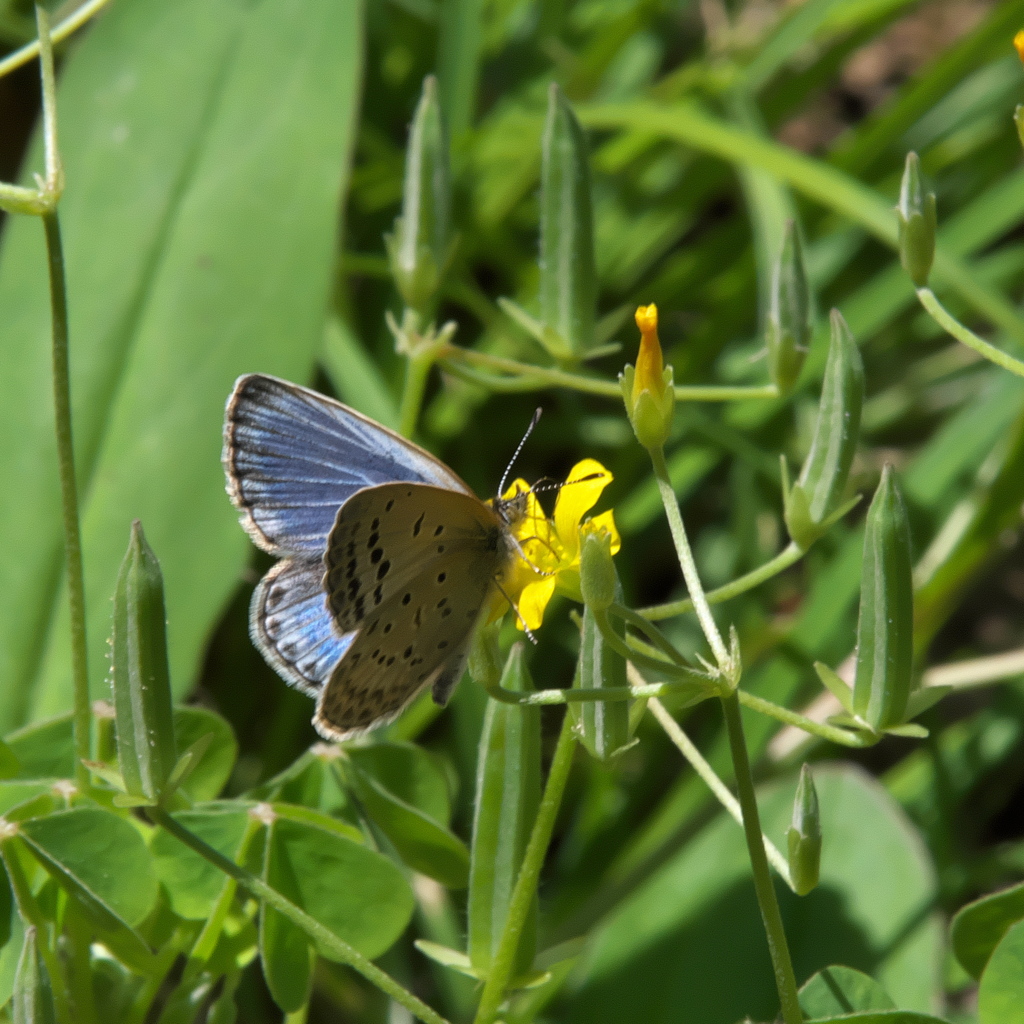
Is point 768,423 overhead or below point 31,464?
below

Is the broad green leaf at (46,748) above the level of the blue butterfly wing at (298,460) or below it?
below

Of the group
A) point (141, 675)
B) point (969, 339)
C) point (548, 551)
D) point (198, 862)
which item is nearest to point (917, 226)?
point (969, 339)

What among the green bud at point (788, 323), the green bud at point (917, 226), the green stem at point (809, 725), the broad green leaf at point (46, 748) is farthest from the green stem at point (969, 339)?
the broad green leaf at point (46, 748)

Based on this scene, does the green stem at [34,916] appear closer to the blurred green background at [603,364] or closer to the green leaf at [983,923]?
the blurred green background at [603,364]

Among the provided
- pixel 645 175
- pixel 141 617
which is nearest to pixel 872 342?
pixel 645 175

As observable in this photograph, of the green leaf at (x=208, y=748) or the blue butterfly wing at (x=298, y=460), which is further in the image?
the green leaf at (x=208, y=748)

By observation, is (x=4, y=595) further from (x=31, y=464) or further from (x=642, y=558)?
(x=642, y=558)
